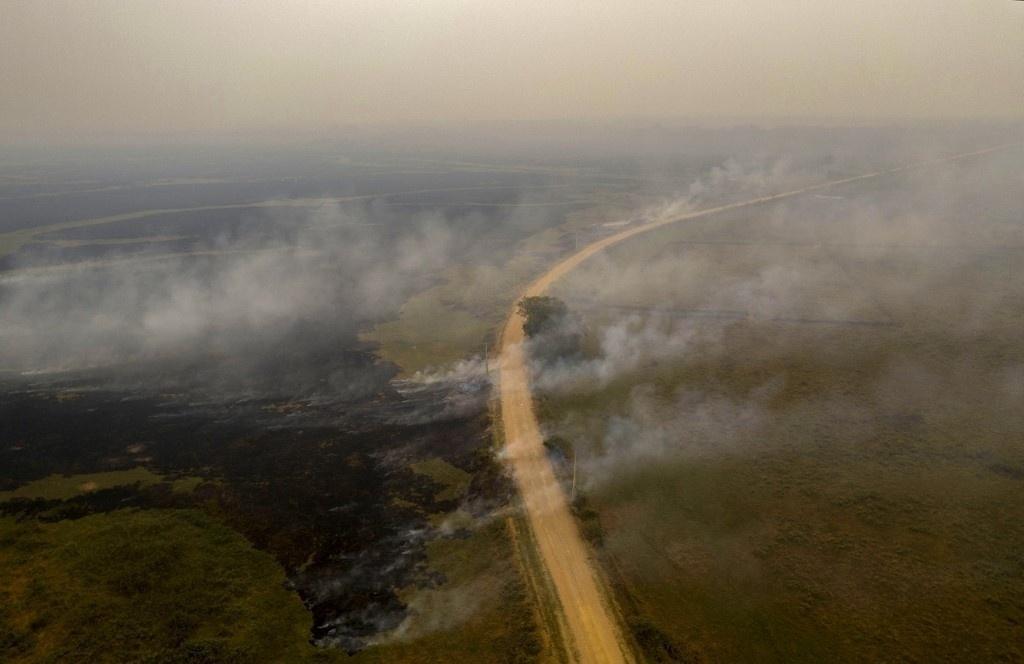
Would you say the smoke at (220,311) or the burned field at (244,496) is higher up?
the smoke at (220,311)

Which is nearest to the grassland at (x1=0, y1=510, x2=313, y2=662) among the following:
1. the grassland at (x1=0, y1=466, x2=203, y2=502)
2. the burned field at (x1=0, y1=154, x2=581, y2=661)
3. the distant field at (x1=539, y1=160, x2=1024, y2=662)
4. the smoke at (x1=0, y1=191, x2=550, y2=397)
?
the burned field at (x1=0, y1=154, x2=581, y2=661)

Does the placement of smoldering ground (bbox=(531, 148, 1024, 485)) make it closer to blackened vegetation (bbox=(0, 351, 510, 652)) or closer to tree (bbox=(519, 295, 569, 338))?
tree (bbox=(519, 295, 569, 338))

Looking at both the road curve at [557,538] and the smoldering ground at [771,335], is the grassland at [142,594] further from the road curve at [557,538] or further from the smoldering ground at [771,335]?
the smoldering ground at [771,335]

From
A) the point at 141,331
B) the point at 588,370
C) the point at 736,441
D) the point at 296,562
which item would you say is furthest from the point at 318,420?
the point at 141,331

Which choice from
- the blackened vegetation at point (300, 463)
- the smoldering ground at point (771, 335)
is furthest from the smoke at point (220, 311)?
the smoldering ground at point (771, 335)

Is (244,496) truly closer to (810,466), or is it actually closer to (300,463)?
(300,463)
